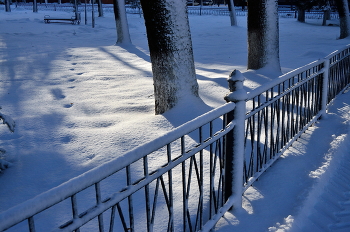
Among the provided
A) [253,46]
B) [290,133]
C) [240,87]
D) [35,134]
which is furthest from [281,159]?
[253,46]

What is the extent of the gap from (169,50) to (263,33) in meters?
3.79

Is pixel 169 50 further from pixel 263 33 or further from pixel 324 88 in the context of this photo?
pixel 263 33

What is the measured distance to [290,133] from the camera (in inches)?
186

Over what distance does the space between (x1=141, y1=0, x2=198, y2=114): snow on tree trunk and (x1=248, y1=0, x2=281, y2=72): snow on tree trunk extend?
135 inches

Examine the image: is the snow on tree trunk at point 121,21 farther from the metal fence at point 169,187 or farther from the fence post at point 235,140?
the fence post at point 235,140

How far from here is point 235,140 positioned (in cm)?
299

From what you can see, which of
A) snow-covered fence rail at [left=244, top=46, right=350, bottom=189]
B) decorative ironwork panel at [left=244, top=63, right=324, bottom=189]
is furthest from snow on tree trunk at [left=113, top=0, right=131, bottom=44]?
decorative ironwork panel at [left=244, top=63, right=324, bottom=189]

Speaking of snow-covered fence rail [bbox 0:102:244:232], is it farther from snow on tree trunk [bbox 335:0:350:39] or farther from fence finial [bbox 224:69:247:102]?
snow on tree trunk [bbox 335:0:350:39]

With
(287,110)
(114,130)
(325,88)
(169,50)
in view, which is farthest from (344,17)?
(114,130)

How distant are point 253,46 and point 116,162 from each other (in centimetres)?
733

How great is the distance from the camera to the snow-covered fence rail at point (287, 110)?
3.65 m

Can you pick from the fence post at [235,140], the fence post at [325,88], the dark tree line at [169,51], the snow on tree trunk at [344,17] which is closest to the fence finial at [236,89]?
the fence post at [235,140]

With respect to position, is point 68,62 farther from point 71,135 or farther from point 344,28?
point 344,28

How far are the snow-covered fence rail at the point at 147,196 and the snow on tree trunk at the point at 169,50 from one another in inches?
31.9
